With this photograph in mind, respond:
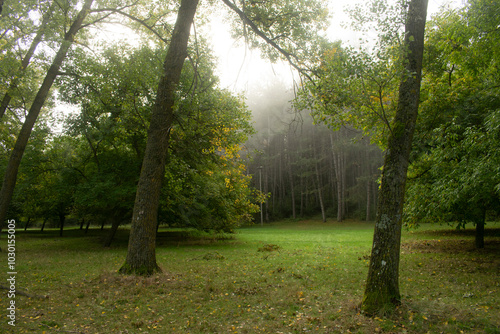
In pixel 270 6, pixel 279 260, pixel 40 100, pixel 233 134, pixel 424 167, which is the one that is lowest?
pixel 279 260

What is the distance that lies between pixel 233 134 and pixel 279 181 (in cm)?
3869

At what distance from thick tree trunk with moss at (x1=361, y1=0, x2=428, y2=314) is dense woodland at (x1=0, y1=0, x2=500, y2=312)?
0.07 feet

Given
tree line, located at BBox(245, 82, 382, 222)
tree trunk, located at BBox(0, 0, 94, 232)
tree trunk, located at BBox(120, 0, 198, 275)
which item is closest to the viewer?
tree trunk, located at BBox(120, 0, 198, 275)

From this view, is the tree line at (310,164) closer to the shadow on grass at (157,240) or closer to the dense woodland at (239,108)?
the shadow on grass at (157,240)

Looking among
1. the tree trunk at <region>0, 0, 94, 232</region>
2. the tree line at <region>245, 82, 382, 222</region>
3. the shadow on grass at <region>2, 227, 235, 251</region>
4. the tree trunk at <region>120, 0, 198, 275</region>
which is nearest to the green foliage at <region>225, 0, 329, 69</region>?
the tree trunk at <region>120, 0, 198, 275</region>

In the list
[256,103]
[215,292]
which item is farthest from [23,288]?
[256,103]

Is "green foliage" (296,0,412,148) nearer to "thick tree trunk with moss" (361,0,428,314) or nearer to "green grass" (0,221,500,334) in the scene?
"thick tree trunk with moss" (361,0,428,314)

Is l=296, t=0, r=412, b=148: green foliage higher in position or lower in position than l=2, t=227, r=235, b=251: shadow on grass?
higher

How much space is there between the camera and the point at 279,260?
9.91 m

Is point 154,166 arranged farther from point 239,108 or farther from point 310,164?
point 310,164

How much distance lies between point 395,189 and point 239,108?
22.4 feet

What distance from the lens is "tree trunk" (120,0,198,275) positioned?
6872mm

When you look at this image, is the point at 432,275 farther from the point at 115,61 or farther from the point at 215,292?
the point at 115,61

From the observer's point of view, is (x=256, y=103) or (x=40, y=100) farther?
(x=256, y=103)
